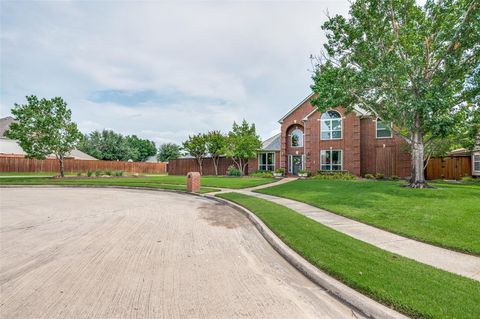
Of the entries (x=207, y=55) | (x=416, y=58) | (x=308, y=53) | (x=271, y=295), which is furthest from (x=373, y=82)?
(x=271, y=295)

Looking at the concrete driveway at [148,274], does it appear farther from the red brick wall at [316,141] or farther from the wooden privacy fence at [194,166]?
the wooden privacy fence at [194,166]

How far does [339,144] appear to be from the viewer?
2545 centimetres

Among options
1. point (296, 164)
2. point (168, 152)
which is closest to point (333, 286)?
point (296, 164)

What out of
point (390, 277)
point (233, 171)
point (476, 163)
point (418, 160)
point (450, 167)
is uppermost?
point (418, 160)

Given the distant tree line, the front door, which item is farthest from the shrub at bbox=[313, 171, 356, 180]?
the distant tree line

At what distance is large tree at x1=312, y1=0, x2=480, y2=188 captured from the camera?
1183cm

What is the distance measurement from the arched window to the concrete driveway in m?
21.9

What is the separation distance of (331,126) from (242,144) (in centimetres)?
973

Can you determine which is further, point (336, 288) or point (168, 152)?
point (168, 152)

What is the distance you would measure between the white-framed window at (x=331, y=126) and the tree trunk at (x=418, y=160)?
11.8 meters

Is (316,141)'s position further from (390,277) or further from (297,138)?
(390,277)

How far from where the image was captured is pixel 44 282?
3777 mm

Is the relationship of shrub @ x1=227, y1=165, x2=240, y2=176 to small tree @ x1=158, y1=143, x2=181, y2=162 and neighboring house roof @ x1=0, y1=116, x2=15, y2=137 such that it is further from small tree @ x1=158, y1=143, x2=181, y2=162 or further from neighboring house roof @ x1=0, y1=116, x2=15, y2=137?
small tree @ x1=158, y1=143, x2=181, y2=162

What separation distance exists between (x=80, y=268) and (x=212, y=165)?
3051cm
